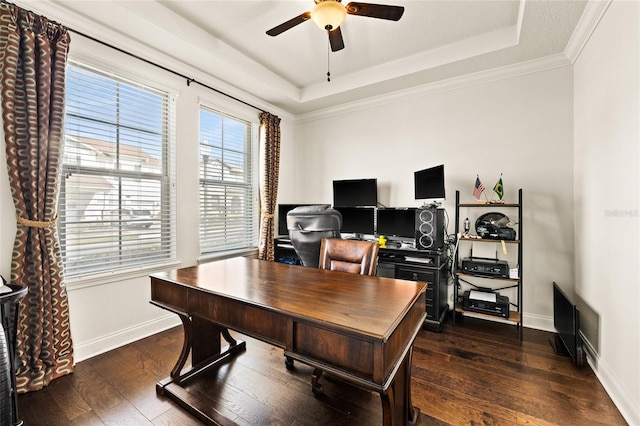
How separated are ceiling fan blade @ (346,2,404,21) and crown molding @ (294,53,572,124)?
173 cm

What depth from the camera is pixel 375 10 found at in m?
1.81

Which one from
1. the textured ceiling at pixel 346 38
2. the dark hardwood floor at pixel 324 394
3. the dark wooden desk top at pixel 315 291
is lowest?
the dark hardwood floor at pixel 324 394

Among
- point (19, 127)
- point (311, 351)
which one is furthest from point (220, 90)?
point (311, 351)

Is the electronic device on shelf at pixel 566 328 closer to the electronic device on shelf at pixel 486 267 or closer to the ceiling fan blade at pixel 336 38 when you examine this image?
the electronic device on shelf at pixel 486 267

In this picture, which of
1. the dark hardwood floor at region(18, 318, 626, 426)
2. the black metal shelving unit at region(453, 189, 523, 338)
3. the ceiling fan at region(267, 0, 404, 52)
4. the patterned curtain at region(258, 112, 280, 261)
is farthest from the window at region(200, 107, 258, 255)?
the black metal shelving unit at region(453, 189, 523, 338)

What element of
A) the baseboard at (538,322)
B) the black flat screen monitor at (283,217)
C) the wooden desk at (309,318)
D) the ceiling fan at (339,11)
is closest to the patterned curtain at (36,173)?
the wooden desk at (309,318)

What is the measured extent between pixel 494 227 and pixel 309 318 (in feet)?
8.29

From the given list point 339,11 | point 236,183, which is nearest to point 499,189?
point 339,11

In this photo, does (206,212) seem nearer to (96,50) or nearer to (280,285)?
(96,50)

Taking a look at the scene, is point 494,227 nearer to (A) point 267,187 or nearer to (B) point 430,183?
(B) point 430,183

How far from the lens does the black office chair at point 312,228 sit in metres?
2.21

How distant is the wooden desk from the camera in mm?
993

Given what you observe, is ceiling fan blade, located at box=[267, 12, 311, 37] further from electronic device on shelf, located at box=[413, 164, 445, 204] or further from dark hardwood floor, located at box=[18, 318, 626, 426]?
dark hardwood floor, located at box=[18, 318, 626, 426]

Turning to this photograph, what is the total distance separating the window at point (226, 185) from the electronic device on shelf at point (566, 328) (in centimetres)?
335
